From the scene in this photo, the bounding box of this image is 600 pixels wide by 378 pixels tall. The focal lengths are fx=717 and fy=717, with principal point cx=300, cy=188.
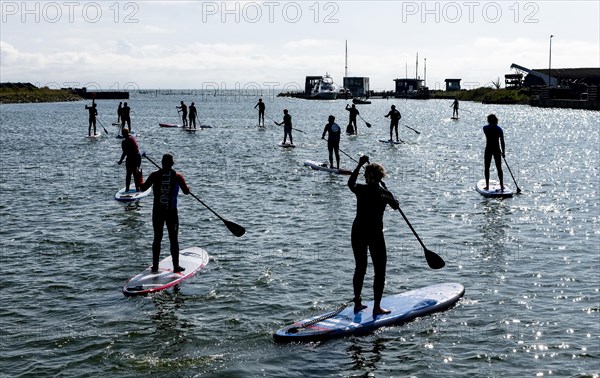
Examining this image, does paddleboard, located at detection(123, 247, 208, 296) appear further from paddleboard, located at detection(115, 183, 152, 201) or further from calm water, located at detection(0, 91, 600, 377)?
paddleboard, located at detection(115, 183, 152, 201)

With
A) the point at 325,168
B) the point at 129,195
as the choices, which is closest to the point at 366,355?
the point at 129,195

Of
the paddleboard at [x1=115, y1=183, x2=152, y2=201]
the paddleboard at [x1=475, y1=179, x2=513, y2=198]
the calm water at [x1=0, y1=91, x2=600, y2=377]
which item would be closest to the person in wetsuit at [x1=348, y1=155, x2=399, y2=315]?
the calm water at [x1=0, y1=91, x2=600, y2=377]

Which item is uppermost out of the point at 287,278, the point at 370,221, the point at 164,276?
the point at 370,221

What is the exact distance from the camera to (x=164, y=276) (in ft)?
42.1

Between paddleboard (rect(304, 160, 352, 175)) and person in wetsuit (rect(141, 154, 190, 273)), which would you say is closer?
person in wetsuit (rect(141, 154, 190, 273))

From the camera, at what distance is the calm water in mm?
9633

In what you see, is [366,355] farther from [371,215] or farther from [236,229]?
[236,229]

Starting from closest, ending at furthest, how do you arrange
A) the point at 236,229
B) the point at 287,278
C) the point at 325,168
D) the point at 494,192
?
the point at 287,278 < the point at 236,229 < the point at 494,192 < the point at 325,168

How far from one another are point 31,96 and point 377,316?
15530 cm

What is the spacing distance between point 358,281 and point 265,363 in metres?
1.99

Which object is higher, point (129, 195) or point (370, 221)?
point (370, 221)

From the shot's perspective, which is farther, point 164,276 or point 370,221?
point 164,276

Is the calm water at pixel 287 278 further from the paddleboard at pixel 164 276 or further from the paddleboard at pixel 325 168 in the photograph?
the paddleboard at pixel 325 168

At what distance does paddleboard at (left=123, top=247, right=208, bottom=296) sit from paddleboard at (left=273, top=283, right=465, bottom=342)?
3.09m
